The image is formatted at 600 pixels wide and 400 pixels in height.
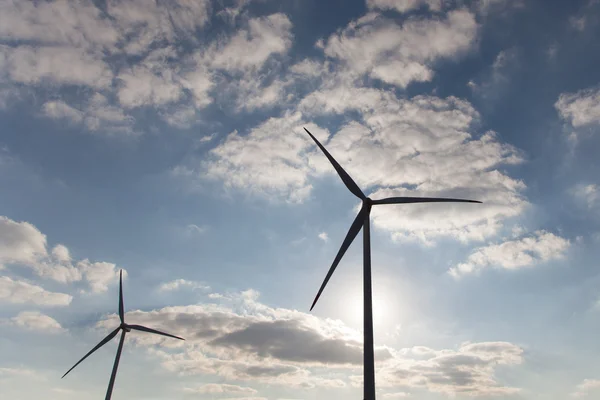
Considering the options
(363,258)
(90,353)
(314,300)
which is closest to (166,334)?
(90,353)

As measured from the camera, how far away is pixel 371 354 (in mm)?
38250

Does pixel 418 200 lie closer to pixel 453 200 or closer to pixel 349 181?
pixel 453 200

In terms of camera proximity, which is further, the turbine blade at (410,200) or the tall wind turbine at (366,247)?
the turbine blade at (410,200)

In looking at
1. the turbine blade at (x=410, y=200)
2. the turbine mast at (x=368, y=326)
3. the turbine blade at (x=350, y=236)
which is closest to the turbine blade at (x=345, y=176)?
the turbine blade at (x=410, y=200)

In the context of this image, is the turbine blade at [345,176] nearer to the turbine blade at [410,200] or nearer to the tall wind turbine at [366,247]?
the tall wind turbine at [366,247]

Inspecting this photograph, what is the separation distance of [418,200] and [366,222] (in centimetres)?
999

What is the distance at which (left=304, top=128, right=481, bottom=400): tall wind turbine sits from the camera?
37.6 m

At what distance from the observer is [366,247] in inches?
1811

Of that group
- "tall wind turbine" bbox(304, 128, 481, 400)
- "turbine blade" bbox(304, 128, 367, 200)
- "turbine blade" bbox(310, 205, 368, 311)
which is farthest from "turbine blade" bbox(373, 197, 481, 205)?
"turbine blade" bbox(304, 128, 367, 200)

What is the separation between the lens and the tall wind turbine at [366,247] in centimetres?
3756

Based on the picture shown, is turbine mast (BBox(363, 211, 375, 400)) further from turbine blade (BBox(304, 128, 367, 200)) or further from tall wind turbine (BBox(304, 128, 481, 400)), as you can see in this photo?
turbine blade (BBox(304, 128, 367, 200))

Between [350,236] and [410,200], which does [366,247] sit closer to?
[350,236]

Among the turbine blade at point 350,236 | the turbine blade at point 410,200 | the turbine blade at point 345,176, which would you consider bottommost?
the turbine blade at point 350,236

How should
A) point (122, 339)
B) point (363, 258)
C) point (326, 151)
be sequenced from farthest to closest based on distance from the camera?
point (122, 339) → point (326, 151) → point (363, 258)
